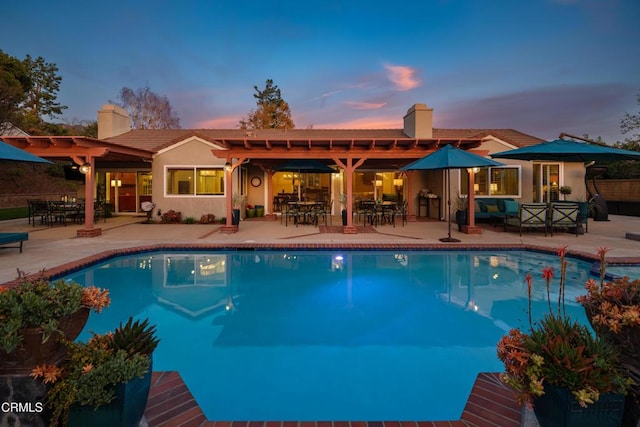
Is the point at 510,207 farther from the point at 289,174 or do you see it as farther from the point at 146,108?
the point at 146,108

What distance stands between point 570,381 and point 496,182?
1472 centimetres

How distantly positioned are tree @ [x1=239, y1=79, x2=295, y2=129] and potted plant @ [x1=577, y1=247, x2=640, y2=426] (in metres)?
32.6

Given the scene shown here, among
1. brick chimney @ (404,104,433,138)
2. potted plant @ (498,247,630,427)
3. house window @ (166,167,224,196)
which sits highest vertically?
brick chimney @ (404,104,433,138)

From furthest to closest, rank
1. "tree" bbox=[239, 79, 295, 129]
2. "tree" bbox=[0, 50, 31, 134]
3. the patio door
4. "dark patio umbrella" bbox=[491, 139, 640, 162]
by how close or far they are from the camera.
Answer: "tree" bbox=[239, 79, 295, 129] < "tree" bbox=[0, 50, 31, 134] < the patio door < "dark patio umbrella" bbox=[491, 139, 640, 162]

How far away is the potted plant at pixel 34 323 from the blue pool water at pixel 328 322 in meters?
1.47

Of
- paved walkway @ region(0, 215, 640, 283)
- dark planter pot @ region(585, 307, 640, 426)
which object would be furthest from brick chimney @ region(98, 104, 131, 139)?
dark planter pot @ region(585, 307, 640, 426)

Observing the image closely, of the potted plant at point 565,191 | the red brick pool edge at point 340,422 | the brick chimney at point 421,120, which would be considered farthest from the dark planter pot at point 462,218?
the red brick pool edge at point 340,422

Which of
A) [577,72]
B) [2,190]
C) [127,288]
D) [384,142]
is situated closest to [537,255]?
[384,142]

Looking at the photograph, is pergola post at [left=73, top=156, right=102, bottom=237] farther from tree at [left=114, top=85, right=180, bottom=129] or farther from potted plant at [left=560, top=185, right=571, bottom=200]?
tree at [left=114, top=85, right=180, bottom=129]

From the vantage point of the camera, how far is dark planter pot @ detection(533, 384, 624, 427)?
5.55 feet

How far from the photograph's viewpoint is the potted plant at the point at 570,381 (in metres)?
1.69

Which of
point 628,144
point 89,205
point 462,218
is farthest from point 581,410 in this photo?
point 628,144

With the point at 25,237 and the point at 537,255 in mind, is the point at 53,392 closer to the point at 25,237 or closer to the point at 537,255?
the point at 25,237

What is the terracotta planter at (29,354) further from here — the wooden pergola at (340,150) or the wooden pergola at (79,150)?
the wooden pergola at (79,150)
